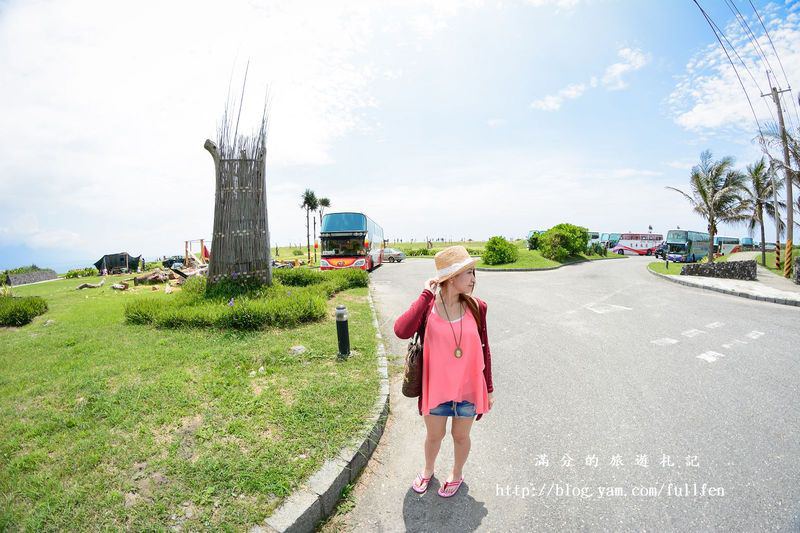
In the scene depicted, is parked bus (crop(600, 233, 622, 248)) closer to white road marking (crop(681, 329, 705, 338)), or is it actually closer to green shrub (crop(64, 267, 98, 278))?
white road marking (crop(681, 329, 705, 338))

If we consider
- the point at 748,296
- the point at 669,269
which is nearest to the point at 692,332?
the point at 748,296

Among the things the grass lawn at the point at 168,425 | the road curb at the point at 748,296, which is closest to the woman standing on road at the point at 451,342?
the grass lawn at the point at 168,425

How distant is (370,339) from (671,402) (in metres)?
4.21

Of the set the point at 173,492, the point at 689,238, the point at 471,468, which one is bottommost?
the point at 471,468

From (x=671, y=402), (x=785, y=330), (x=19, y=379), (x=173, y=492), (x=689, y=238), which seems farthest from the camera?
(x=689, y=238)

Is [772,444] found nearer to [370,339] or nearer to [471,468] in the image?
[471,468]

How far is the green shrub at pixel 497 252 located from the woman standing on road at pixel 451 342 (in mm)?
21005

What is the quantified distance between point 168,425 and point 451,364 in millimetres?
2874

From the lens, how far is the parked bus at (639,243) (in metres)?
44.1

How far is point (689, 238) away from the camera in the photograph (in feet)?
102

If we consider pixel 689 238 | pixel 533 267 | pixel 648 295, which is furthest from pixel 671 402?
pixel 689 238

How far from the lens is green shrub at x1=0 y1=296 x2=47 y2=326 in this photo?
7.99 m

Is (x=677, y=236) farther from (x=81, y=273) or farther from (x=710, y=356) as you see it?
(x=81, y=273)

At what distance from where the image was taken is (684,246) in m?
31.0
